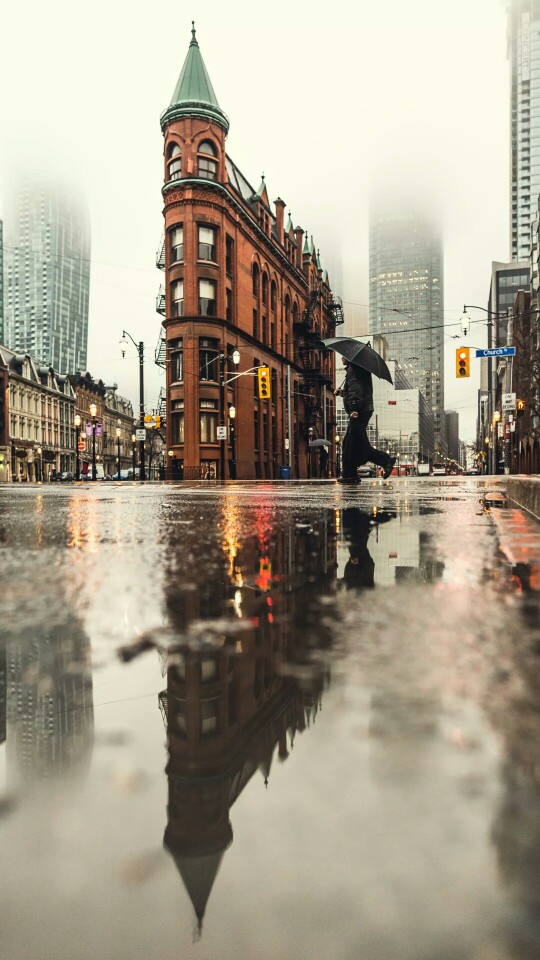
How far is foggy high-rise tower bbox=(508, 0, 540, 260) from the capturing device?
156 meters

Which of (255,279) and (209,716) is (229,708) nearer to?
(209,716)

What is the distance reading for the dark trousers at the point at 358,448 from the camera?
18.8 metres

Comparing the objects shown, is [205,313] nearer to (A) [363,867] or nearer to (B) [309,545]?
(B) [309,545]

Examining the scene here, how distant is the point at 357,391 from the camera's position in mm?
18625

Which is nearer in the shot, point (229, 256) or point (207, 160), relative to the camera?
point (207, 160)

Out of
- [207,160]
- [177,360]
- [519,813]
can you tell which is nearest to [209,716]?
[519,813]

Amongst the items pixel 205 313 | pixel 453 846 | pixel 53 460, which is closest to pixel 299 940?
pixel 453 846

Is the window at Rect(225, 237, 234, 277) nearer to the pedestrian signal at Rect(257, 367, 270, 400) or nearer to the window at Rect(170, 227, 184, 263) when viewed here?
the window at Rect(170, 227, 184, 263)

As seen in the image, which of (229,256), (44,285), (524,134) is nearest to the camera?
(229,256)

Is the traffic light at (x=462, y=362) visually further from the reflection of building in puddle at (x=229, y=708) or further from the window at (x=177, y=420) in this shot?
the reflection of building in puddle at (x=229, y=708)

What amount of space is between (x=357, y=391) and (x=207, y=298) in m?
28.7

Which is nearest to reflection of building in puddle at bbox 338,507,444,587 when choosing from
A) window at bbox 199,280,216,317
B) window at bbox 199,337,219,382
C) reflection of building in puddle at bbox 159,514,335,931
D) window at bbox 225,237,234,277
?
reflection of building in puddle at bbox 159,514,335,931

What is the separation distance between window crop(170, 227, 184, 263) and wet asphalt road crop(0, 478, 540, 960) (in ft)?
148

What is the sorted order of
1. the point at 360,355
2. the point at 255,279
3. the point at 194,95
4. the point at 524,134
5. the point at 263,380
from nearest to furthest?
the point at 360,355 < the point at 263,380 < the point at 194,95 < the point at 255,279 < the point at 524,134
